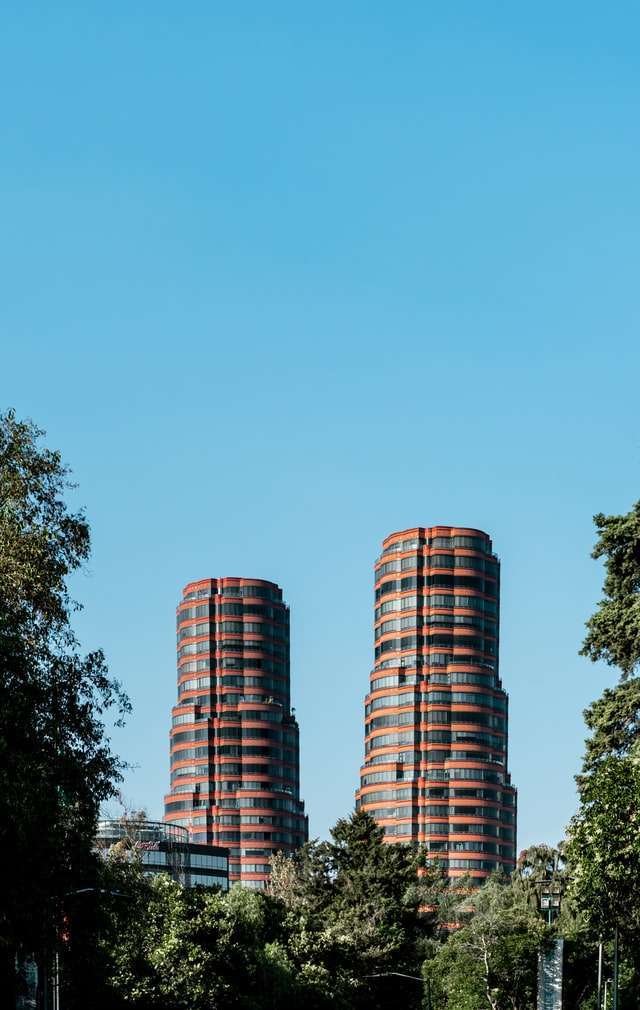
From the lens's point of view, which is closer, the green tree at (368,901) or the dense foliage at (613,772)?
the dense foliage at (613,772)

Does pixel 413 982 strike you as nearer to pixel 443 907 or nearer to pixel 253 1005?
pixel 443 907

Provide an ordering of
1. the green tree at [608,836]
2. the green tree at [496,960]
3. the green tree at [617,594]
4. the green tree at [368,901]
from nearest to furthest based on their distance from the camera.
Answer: the green tree at [608,836] → the green tree at [617,594] → the green tree at [496,960] → the green tree at [368,901]

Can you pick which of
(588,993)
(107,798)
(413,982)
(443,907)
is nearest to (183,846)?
(443,907)

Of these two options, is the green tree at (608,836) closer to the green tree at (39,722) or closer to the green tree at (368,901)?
the green tree at (39,722)

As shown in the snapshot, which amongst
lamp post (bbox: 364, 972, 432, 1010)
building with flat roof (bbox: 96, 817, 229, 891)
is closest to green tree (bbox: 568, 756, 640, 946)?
lamp post (bbox: 364, 972, 432, 1010)

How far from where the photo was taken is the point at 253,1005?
7019 centimetres

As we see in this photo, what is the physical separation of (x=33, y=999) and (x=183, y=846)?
12172 centimetres

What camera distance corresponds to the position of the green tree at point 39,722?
3894 cm

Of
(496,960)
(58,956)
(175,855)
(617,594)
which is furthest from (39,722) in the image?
(175,855)

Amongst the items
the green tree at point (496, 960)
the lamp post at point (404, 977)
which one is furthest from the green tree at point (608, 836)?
the lamp post at point (404, 977)

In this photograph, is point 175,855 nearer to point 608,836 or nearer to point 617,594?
point 617,594

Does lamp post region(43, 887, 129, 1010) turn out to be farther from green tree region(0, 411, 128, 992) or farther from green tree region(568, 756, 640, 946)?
green tree region(568, 756, 640, 946)

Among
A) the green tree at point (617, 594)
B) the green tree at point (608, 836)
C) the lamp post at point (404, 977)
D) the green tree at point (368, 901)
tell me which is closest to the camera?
the green tree at point (608, 836)

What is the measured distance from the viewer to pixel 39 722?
42.1m
